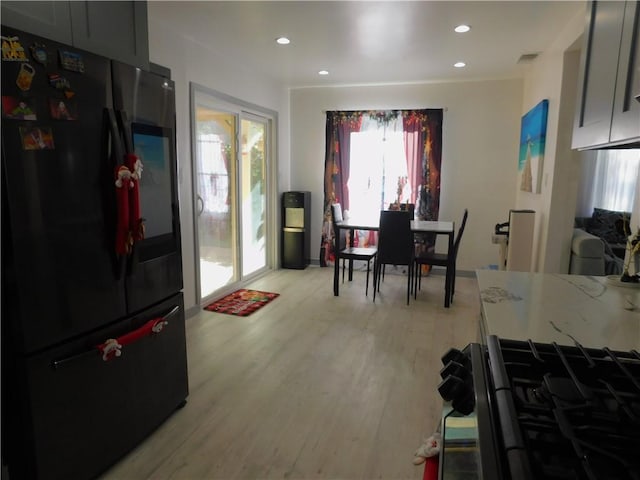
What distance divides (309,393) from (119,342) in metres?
1.22

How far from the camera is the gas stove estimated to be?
0.59m

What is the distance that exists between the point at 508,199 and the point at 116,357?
483 cm

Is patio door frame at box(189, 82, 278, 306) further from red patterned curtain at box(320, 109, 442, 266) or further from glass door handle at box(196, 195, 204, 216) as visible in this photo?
red patterned curtain at box(320, 109, 442, 266)

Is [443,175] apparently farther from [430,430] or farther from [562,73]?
[430,430]

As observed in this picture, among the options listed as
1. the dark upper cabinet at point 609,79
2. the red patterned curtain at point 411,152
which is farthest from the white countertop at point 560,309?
the red patterned curtain at point 411,152

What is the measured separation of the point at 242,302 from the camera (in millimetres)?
4297

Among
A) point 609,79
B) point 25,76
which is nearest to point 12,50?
point 25,76

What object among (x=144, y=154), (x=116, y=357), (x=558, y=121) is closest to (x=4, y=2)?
(x=144, y=154)

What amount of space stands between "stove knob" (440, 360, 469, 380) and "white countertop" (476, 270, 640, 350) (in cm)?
29

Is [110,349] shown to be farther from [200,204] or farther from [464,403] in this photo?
[200,204]

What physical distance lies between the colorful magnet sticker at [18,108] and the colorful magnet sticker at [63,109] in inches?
2.7

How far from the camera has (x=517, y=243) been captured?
12.2ft

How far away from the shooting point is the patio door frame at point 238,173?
12.5 feet

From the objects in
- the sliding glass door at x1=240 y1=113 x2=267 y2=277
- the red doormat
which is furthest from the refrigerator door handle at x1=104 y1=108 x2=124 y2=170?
the sliding glass door at x1=240 y1=113 x2=267 y2=277
